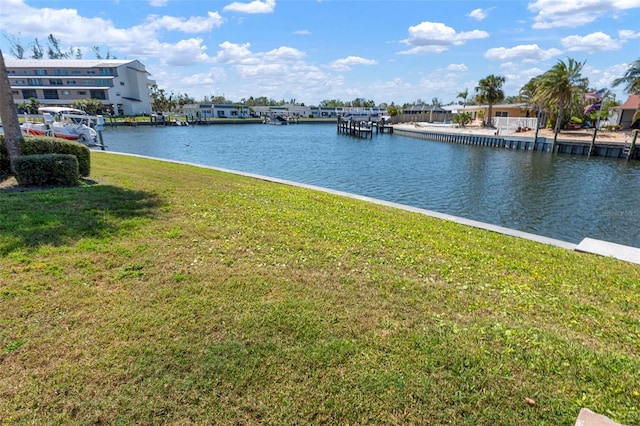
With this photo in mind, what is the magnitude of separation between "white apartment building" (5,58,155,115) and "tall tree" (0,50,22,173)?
7544 centimetres

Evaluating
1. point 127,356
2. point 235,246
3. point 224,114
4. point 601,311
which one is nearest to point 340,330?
point 127,356

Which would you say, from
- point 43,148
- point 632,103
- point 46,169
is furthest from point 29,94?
point 632,103

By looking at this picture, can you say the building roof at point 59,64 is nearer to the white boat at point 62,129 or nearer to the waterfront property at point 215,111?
the waterfront property at point 215,111

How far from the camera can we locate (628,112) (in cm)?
4128

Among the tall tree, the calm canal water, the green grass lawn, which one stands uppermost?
the tall tree

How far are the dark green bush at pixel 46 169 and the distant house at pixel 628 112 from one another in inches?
2074

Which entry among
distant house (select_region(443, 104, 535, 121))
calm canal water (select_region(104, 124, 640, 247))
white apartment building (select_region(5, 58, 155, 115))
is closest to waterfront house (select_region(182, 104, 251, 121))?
white apartment building (select_region(5, 58, 155, 115))

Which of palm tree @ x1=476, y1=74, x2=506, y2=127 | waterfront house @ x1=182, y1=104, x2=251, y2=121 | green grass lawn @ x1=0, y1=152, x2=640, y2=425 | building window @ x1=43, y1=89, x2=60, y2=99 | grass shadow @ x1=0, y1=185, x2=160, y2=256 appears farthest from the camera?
waterfront house @ x1=182, y1=104, x2=251, y2=121

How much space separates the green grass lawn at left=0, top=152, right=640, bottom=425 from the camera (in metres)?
2.62

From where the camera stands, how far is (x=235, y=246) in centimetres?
535

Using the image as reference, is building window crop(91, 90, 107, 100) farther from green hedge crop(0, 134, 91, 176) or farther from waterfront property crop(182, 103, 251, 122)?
green hedge crop(0, 134, 91, 176)

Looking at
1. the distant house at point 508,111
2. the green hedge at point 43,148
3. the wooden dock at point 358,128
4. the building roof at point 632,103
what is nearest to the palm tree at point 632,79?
the building roof at point 632,103

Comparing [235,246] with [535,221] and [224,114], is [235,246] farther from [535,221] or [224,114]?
[224,114]

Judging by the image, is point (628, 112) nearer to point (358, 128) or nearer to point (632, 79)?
point (632, 79)
